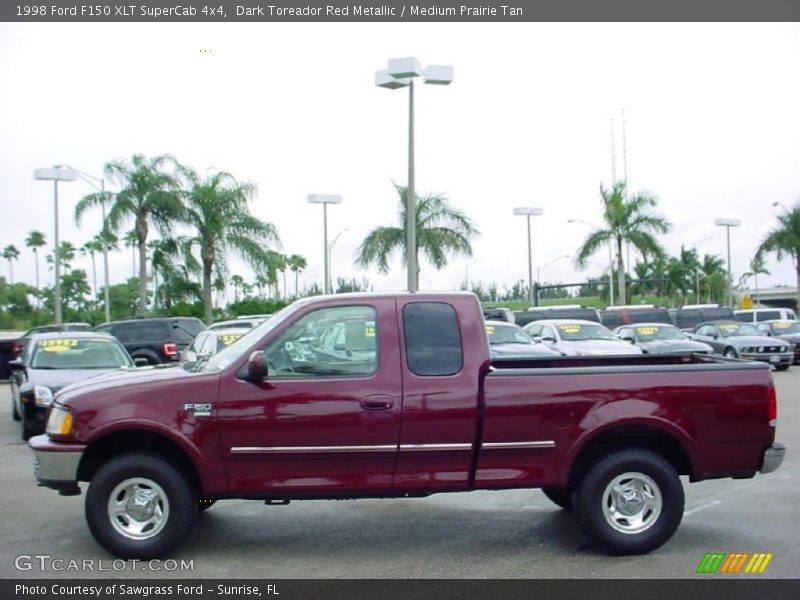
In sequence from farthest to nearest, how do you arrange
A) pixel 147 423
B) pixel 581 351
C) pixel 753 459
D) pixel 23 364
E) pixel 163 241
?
1. pixel 163 241
2. pixel 581 351
3. pixel 23 364
4. pixel 753 459
5. pixel 147 423

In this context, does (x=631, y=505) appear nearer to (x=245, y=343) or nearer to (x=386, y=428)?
(x=386, y=428)

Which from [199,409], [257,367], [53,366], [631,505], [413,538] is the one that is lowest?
[413,538]

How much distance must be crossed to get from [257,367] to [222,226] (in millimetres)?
27852

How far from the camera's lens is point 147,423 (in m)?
6.14

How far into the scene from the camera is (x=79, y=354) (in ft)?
43.6

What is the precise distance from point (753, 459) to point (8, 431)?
11.5 meters

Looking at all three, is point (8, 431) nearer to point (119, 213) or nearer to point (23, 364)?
point (23, 364)

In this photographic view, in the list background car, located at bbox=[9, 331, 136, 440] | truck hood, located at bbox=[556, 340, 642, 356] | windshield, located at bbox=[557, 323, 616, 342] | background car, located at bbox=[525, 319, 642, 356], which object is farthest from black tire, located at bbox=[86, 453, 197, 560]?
windshield, located at bbox=[557, 323, 616, 342]

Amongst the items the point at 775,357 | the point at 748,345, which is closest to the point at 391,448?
the point at 748,345

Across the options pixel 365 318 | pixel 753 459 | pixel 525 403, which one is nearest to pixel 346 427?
pixel 365 318

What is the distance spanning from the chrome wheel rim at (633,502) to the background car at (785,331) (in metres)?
22.0

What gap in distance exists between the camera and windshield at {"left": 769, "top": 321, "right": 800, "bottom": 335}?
27406mm

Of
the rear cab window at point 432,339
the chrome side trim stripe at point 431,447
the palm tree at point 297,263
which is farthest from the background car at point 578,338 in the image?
the palm tree at point 297,263

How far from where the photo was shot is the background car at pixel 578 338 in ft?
63.1
